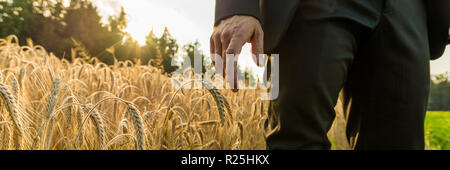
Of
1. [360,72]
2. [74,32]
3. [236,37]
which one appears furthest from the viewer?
[74,32]

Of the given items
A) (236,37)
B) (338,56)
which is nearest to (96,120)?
(236,37)

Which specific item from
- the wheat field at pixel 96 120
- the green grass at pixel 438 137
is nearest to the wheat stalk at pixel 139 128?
the wheat field at pixel 96 120

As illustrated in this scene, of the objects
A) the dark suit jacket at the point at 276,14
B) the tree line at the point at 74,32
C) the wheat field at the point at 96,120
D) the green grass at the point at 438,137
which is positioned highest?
the tree line at the point at 74,32

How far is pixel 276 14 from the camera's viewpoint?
776mm

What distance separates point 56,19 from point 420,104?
19.7 metres

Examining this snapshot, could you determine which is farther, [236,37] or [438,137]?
[438,137]

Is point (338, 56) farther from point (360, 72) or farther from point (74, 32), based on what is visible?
point (74, 32)

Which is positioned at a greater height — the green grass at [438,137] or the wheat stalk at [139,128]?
the wheat stalk at [139,128]

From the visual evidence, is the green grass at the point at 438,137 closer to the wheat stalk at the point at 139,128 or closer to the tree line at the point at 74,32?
the wheat stalk at the point at 139,128

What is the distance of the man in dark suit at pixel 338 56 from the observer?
0.74 meters

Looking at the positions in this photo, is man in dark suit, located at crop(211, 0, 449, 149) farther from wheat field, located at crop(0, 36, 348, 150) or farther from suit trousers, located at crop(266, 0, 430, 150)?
wheat field, located at crop(0, 36, 348, 150)

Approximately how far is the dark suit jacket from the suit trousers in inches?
1.3

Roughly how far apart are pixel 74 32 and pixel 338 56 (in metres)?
18.6
